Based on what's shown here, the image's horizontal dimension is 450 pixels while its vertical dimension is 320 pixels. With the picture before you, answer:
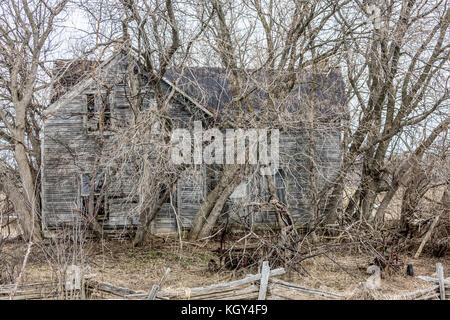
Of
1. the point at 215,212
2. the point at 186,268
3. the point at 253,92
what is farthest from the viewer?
the point at 215,212

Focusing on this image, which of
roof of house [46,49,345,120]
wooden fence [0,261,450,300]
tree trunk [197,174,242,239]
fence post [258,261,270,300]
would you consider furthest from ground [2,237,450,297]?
roof of house [46,49,345,120]

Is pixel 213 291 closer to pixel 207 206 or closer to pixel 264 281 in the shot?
pixel 264 281

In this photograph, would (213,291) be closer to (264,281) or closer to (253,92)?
(264,281)

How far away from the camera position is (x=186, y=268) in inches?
416

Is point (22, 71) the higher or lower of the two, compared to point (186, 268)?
higher

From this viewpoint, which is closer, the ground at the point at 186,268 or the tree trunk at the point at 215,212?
the ground at the point at 186,268

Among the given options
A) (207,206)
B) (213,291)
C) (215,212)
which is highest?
(207,206)

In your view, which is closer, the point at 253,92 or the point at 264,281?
the point at 264,281

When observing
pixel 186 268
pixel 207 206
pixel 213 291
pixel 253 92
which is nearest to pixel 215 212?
pixel 207 206

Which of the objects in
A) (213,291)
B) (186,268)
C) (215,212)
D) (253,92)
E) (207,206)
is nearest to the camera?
(213,291)

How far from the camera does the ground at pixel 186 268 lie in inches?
347

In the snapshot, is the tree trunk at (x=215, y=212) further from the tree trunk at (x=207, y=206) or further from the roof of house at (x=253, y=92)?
the roof of house at (x=253, y=92)

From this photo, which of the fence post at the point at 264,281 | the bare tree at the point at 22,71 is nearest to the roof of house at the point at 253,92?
the bare tree at the point at 22,71

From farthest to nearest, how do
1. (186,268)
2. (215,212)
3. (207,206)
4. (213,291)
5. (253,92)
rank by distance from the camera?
(207,206) < (215,212) < (253,92) < (186,268) < (213,291)
